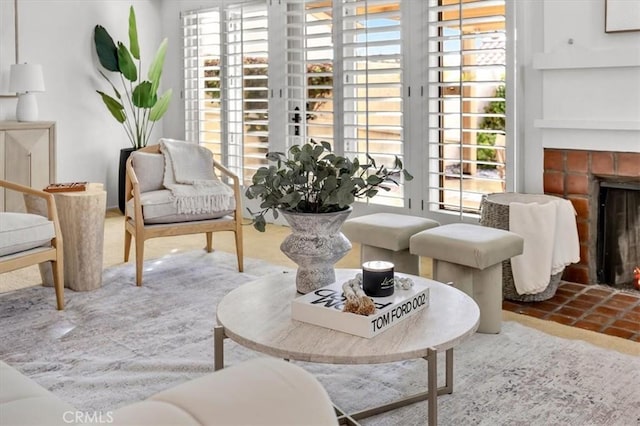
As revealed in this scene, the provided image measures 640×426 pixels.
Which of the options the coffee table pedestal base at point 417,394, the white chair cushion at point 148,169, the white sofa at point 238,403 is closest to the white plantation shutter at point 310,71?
the white chair cushion at point 148,169

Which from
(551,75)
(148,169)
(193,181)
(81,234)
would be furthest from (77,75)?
(551,75)

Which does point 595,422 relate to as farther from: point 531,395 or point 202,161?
point 202,161

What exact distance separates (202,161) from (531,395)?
278 cm

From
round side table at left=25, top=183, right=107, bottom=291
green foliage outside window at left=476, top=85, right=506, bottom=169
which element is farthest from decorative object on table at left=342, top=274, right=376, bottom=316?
green foliage outside window at left=476, top=85, right=506, bottom=169

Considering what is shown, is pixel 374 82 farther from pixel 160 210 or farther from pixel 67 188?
pixel 67 188

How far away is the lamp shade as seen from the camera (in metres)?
5.36

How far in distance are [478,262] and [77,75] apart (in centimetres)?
465

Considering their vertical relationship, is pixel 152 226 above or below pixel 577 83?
below

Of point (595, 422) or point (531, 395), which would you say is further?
point (531, 395)

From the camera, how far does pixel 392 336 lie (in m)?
1.95

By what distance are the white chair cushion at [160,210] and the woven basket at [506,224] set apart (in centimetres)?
169

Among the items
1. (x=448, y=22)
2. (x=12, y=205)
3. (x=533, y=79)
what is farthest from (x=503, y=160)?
(x=12, y=205)

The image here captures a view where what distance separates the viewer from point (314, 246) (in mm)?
2361

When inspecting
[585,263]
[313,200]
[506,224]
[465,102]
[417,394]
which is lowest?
[417,394]
